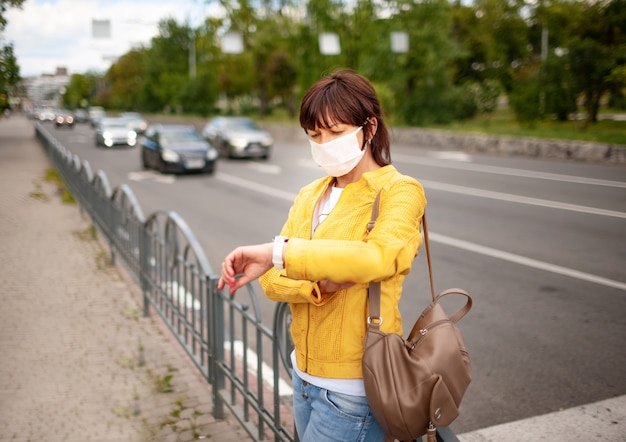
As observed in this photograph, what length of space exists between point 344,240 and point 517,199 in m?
11.5

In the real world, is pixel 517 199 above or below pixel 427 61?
below

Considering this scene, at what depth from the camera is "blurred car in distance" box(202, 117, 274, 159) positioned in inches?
901

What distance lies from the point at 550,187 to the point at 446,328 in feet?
42.4

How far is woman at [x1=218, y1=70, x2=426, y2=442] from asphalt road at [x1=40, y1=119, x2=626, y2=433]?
2.23 metres

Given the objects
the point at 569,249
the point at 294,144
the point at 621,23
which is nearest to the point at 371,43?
the point at 294,144

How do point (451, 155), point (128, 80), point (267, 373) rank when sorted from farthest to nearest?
1. point (128, 80)
2. point (451, 155)
3. point (267, 373)

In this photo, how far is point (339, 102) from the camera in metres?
1.88

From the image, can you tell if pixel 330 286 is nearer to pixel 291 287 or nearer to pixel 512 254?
pixel 291 287

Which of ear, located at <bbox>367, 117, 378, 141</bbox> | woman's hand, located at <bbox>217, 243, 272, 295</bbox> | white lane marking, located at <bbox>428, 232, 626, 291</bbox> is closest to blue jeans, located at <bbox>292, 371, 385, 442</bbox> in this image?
woman's hand, located at <bbox>217, 243, 272, 295</bbox>

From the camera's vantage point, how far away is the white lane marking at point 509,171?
561 inches

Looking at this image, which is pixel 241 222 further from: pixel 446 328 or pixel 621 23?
pixel 621 23

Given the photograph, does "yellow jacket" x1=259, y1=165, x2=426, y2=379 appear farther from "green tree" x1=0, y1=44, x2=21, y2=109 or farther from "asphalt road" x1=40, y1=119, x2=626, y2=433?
"green tree" x1=0, y1=44, x2=21, y2=109

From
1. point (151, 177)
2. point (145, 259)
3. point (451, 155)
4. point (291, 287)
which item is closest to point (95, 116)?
point (151, 177)

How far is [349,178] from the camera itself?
6.71 ft
